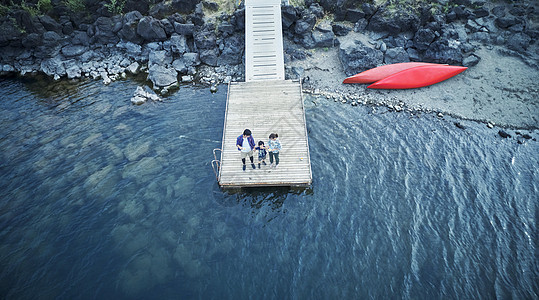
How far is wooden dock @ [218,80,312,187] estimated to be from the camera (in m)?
13.0

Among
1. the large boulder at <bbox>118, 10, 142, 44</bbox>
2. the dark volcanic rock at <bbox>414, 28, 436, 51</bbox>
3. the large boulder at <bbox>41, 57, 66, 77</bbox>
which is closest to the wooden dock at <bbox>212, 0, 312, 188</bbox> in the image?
the large boulder at <bbox>118, 10, 142, 44</bbox>

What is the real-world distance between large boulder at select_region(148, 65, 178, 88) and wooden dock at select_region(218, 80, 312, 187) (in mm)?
5659

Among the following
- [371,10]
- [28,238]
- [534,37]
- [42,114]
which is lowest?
[28,238]

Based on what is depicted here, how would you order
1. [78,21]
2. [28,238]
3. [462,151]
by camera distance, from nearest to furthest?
[28,238] → [462,151] → [78,21]

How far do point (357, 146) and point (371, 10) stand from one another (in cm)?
1314

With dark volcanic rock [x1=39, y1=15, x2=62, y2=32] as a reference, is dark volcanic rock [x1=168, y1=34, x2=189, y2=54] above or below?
below

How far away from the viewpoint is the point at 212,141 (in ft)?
51.9

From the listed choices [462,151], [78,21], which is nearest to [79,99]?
[78,21]

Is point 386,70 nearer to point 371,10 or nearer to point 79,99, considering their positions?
point 371,10

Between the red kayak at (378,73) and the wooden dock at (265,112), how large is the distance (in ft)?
16.7

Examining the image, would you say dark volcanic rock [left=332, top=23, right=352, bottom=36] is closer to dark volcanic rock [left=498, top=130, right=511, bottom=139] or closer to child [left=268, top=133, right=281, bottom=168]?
dark volcanic rock [left=498, top=130, right=511, bottom=139]

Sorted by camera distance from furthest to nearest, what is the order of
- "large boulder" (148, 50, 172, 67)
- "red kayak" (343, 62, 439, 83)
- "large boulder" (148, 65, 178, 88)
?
"large boulder" (148, 50, 172, 67)
"large boulder" (148, 65, 178, 88)
"red kayak" (343, 62, 439, 83)

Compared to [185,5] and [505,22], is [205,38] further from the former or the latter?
[505,22]

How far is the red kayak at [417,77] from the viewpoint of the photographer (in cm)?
1867
